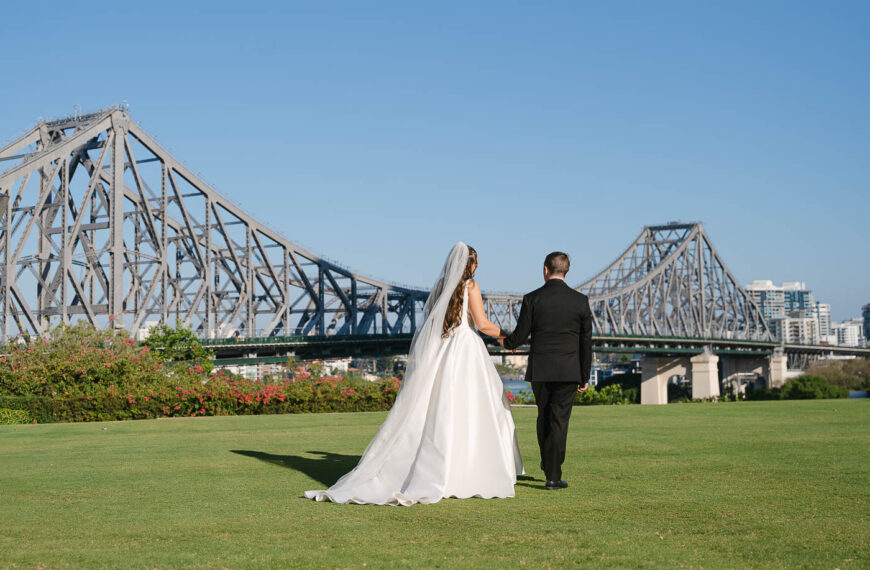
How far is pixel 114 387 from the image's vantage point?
21.5m

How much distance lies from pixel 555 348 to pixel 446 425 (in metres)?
1.26

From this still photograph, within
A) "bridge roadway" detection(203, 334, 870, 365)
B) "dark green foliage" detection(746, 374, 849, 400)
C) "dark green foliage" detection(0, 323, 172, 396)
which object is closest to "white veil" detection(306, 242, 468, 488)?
"dark green foliage" detection(0, 323, 172, 396)

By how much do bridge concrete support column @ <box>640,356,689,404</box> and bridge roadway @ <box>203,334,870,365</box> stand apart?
7.69ft

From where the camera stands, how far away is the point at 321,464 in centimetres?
1035

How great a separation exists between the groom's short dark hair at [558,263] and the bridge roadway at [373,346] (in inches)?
1595

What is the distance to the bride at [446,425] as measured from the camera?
7.75 metres

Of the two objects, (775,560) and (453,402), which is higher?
(453,402)

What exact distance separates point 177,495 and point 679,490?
434 centimetres

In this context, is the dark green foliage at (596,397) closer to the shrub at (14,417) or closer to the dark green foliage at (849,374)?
the shrub at (14,417)

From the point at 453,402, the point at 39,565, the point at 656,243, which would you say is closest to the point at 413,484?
the point at 453,402

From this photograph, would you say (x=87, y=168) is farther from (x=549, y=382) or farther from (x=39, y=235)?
(x=549, y=382)

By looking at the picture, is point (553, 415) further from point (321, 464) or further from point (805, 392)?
point (805, 392)

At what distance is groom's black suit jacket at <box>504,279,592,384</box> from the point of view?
27.3ft

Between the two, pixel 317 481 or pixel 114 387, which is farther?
pixel 114 387
